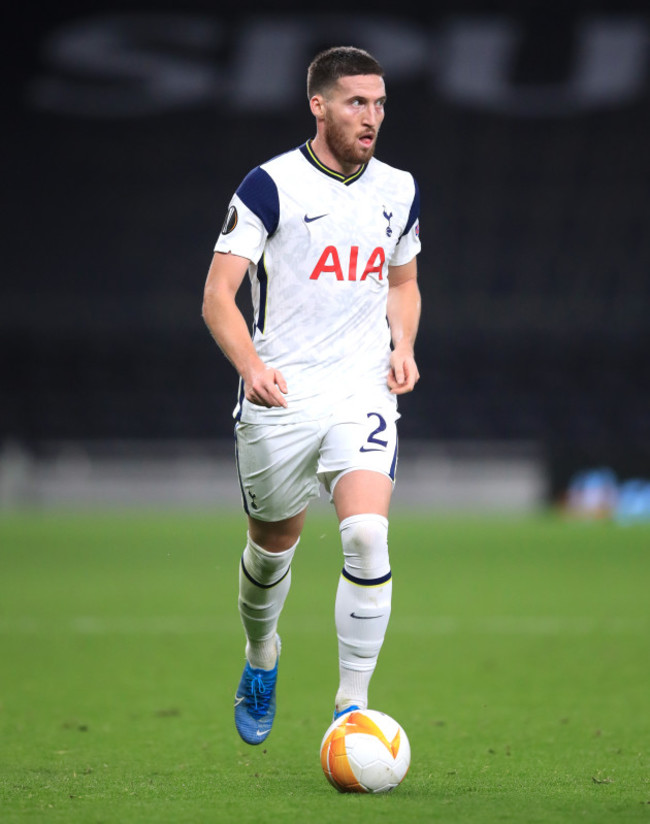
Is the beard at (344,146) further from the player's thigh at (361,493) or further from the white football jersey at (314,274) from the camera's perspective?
the player's thigh at (361,493)

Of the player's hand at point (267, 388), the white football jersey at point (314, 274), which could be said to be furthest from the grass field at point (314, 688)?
the white football jersey at point (314, 274)

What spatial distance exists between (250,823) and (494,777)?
3.36ft

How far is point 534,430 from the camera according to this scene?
23.8 m

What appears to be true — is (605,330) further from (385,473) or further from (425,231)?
(385,473)

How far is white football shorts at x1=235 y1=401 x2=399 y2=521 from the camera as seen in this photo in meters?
4.07

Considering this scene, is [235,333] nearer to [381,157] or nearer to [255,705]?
[255,705]

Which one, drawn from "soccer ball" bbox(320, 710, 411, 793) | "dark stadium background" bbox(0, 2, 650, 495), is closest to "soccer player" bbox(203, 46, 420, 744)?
"soccer ball" bbox(320, 710, 411, 793)

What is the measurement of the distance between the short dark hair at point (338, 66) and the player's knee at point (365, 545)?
138 centimetres

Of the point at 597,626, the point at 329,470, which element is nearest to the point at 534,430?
the point at 597,626

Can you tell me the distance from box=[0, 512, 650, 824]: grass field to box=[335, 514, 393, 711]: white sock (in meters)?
0.33

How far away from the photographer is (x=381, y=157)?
943 inches

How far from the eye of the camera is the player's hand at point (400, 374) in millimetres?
4207

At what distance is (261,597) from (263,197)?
4.85 ft

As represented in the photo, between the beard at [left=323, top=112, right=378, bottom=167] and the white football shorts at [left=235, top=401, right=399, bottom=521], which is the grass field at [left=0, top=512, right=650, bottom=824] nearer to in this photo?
the white football shorts at [left=235, top=401, right=399, bottom=521]
